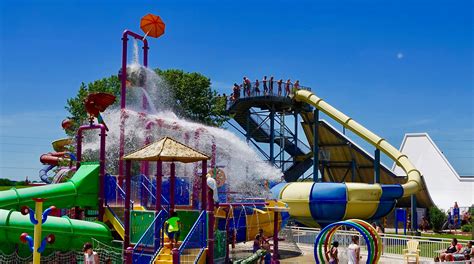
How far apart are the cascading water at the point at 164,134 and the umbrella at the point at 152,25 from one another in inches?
64.1

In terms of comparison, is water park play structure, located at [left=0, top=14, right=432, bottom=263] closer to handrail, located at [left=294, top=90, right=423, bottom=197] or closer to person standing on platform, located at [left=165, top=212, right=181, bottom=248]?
person standing on platform, located at [left=165, top=212, right=181, bottom=248]

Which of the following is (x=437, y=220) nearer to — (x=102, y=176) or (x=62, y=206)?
(x=102, y=176)

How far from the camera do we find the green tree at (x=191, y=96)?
35688 mm

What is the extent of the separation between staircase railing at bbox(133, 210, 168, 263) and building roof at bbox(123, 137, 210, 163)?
1464 mm

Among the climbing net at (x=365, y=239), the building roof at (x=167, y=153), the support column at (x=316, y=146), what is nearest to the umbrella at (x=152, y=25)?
the building roof at (x=167, y=153)

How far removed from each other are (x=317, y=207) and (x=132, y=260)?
14.1 m

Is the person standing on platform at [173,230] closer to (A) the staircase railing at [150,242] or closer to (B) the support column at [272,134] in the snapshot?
(A) the staircase railing at [150,242]

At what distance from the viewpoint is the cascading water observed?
63.0 feet

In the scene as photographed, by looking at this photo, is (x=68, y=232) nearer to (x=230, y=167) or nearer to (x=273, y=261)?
(x=273, y=261)

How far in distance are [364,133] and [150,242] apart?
71.6 ft

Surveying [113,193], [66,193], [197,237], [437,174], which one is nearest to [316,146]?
[437,174]

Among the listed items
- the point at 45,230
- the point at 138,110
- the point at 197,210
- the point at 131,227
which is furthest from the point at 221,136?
the point at 45,230

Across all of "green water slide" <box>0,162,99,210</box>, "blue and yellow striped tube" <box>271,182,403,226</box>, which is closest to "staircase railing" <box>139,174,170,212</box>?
"green water slide" <box>0,162,99,210</box>

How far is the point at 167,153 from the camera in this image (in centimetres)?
1480
